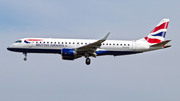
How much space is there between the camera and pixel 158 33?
51938 mm

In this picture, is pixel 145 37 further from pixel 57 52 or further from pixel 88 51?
pixel 57 52

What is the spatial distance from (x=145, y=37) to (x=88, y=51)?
1007 centimetres

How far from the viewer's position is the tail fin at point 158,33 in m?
51.3

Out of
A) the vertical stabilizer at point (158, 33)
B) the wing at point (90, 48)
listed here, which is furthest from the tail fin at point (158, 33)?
the wing at point (90, 48)

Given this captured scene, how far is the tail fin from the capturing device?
51.3 m

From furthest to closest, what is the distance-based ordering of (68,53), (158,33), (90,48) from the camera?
(158,33)
(90,48)
(68,53)

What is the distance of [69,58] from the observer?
48.2 metres

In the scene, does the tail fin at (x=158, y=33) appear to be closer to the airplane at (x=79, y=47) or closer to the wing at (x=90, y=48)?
the airplane at (x=79, y=47)

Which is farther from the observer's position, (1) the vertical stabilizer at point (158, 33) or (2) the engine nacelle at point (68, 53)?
(1) the vertical stabilizer at point (158, 33)

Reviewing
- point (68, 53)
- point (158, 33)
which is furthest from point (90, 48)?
point (158, 33)

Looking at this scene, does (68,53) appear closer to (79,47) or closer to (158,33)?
(79,47)

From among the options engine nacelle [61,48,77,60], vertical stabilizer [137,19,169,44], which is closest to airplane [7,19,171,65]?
engine nacelle [61,48,77,60]

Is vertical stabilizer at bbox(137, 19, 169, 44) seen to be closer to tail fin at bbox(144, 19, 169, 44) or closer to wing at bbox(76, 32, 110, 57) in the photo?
tail fin at bbox(144, 19, 169, 44)

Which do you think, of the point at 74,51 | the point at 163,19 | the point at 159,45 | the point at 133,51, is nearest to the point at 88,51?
the point at 74,51
